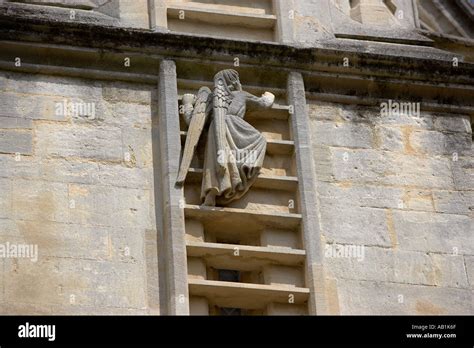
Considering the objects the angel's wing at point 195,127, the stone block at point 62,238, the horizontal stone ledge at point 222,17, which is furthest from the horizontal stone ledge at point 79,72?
the stone block at point 62,238

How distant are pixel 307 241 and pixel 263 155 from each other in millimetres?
762

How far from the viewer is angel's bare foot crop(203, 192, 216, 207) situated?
1390 cm

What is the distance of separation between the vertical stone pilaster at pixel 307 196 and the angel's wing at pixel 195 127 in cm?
71

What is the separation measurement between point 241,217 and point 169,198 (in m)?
0.53

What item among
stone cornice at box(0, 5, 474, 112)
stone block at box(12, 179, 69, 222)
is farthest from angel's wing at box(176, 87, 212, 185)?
stone block at box(12, 179, 69, 222)

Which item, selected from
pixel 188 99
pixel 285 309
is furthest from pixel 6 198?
pixel 285 309

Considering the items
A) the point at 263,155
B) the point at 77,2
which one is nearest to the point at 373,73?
the point at 263,155

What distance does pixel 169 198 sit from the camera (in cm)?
1384

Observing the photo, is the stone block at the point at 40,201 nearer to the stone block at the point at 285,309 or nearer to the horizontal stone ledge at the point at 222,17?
the stone block at the point at 285,309

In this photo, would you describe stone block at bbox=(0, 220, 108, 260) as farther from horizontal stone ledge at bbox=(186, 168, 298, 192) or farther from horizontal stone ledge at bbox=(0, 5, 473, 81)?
horizontal stone ledge at bbox=(0, 5, 473, 81)

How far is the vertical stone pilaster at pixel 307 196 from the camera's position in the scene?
13.7m

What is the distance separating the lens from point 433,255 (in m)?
14.2

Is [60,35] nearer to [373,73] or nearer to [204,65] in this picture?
[204,65]

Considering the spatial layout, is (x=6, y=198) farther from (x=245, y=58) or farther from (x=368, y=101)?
(x=368, y=101)
